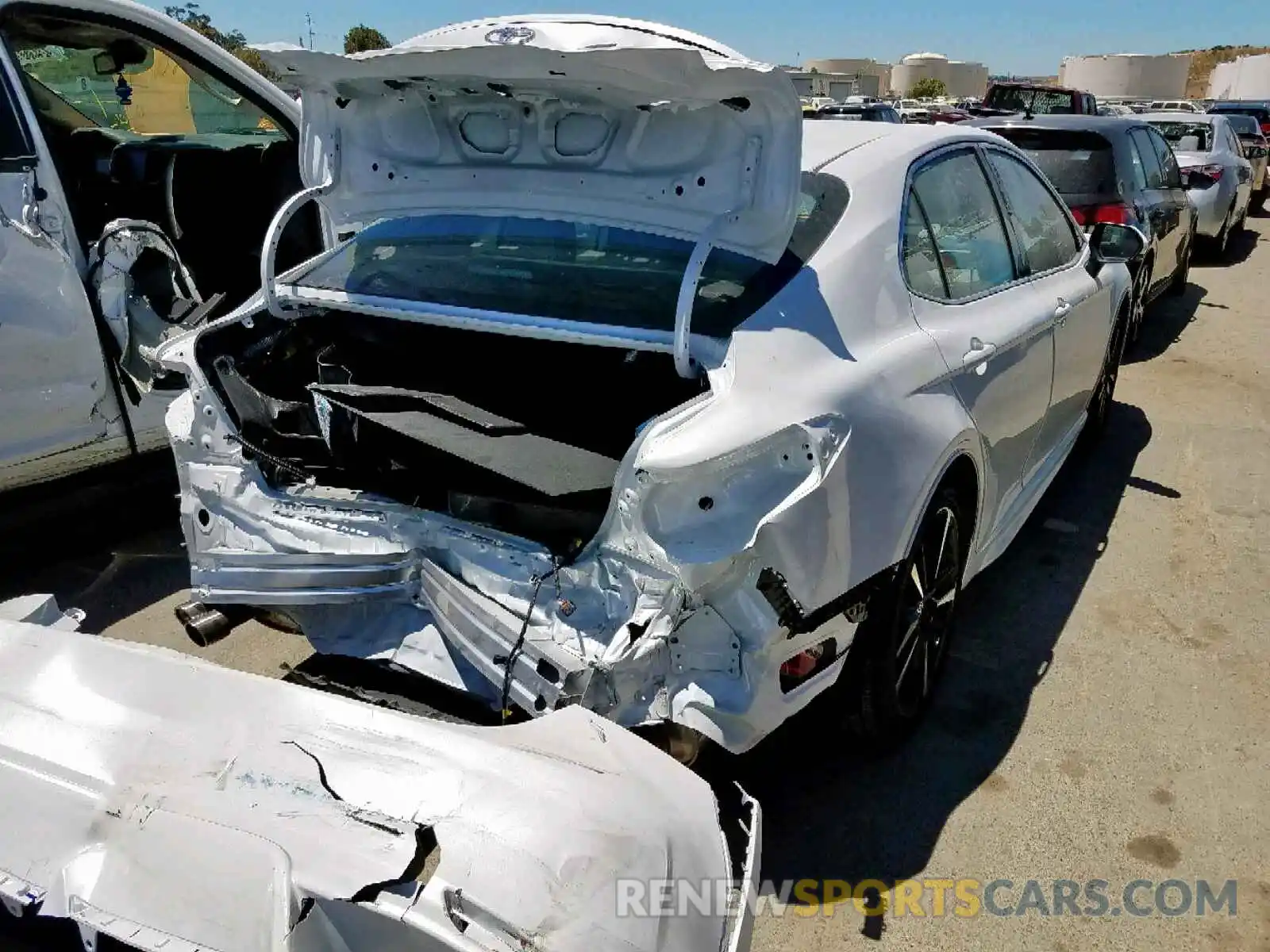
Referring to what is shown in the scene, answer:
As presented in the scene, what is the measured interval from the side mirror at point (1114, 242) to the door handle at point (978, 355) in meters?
1.69

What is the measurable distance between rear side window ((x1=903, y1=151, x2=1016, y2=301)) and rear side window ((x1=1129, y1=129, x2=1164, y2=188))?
4903 millimetres

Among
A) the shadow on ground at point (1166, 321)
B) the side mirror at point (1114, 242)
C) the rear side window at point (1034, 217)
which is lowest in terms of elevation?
the shadow on ground at point (1166, 321)

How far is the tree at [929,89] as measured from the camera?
61.1 meters

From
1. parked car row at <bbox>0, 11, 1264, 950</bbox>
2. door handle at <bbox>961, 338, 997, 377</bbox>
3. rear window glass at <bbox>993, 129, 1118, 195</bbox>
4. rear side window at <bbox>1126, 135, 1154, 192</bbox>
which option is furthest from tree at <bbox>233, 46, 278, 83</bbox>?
rear side window at <bbox>1126, 135, 1154, 192</bbox>

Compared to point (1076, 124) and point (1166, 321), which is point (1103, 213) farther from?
point (1166, 321)

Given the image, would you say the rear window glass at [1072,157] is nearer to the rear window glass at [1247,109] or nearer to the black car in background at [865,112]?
the black car in background at [865,112]

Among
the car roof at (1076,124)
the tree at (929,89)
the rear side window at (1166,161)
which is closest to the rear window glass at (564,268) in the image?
the car roof at (1076,124)

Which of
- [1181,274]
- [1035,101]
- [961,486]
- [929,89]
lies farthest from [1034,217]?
[929,89]

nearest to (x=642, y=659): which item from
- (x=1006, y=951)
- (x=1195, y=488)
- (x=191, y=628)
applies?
(x=1006, y=951)

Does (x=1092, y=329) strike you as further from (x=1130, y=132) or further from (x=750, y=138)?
(x=1130, y=132)

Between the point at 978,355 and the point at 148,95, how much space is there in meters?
4.50

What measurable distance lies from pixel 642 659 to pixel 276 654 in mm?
1919

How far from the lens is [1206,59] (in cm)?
7900

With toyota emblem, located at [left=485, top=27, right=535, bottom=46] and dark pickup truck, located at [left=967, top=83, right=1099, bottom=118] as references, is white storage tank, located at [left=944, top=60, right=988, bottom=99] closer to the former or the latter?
dark pickup truck, located at [left=967, top=83, right=1099, bottom=118]
